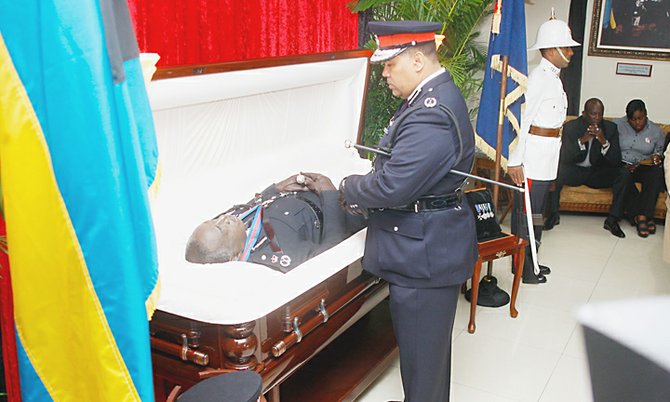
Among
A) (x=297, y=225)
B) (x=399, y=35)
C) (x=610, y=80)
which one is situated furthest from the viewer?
(x=610, y=80)

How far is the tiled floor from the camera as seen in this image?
3.11 m

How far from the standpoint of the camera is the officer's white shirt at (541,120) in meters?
4.23

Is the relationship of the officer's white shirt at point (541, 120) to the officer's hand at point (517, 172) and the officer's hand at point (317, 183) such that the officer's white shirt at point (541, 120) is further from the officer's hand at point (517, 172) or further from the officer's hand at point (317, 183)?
the officer's hand at point (317, 183)

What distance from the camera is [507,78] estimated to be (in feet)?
13.2

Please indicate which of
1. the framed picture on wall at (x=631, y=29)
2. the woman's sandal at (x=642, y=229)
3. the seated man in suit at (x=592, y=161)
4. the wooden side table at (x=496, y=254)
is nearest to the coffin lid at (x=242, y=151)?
the wooden side table at (x=496, y=254)

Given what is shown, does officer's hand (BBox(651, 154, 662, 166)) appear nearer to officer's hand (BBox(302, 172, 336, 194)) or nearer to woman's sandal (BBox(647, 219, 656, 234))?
woman's sandal (BBox(647, 219, 656, 234))

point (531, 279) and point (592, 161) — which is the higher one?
point (592, 161)

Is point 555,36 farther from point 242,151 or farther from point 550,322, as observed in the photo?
point 242,151

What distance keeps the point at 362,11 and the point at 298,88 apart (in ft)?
2.85

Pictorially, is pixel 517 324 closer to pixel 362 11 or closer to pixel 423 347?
pixel 423 347

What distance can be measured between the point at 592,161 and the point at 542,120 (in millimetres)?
1452

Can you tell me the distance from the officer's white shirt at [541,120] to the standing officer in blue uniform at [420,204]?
1873mm

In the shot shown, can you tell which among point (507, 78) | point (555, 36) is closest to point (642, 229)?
point (555, 36)

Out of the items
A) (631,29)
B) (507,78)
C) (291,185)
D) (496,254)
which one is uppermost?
(631,29)
